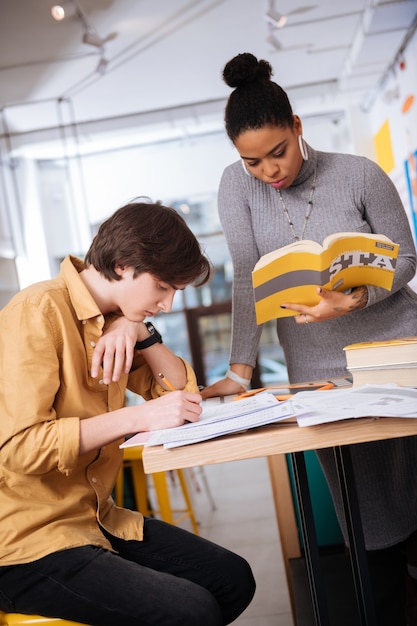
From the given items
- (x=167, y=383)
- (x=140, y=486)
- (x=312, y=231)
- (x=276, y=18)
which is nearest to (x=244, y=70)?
(x=312, y=231)

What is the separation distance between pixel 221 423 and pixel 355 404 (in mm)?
203

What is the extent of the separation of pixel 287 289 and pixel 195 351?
8.40 m

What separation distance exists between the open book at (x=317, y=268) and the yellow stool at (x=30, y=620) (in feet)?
2.34

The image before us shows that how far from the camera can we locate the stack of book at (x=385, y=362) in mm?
1215

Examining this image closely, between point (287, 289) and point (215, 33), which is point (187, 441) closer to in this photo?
point (287, 289)

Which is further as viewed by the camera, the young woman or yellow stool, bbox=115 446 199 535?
yellow stool, bbox=115 446 199 535

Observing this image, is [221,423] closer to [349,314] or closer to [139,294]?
[139,294]

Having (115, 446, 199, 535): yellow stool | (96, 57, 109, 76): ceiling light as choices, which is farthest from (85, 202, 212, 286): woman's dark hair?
(96, 57, 109, 76): ceiling light

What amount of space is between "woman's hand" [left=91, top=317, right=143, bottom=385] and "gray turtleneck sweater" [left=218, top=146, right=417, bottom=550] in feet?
1.27

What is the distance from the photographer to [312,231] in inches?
67.0

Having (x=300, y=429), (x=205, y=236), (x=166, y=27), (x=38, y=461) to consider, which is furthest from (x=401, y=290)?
(x=205, y=236)

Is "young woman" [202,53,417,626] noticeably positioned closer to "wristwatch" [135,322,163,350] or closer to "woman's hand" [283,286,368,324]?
"woman's hand" [283,286,368,324]

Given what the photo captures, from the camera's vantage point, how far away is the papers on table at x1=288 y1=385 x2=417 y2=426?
2.89ft

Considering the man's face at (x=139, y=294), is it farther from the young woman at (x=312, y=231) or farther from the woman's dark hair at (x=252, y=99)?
the woman's dark hair at (x=252, y=99)
